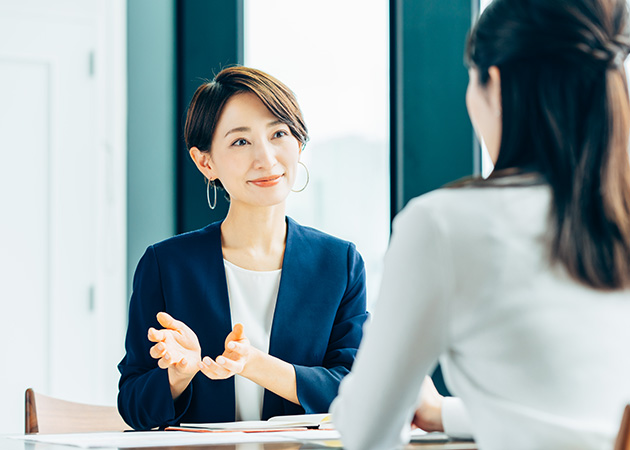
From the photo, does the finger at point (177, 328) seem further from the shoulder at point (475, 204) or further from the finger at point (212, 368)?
the shoulder at point (475, 204)

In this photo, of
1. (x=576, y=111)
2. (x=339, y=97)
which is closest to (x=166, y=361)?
(x=576, y=111)

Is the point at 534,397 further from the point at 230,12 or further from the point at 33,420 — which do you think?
the point at 230,12

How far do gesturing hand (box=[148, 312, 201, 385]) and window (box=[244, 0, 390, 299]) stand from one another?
121cm

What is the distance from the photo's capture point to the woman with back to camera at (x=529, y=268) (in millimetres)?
743

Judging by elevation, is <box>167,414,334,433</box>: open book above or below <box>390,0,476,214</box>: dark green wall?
below

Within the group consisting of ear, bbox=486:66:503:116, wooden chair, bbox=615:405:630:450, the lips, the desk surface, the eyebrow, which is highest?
the eyebrow

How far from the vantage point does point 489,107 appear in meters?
0.87

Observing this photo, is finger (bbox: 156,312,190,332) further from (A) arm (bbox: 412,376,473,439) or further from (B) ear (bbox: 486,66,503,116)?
(B) ear (bbox: 486,66,503,116)

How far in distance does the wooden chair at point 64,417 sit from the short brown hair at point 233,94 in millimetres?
655

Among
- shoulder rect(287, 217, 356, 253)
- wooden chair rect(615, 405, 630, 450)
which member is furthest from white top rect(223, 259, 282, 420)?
wooden chair rect(615, 405, 630, 450)

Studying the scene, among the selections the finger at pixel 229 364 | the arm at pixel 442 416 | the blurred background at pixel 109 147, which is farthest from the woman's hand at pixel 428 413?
the blurred background at pixel 109 147

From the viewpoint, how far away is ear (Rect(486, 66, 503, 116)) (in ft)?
2.73

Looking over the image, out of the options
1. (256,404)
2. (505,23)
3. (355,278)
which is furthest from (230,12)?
(505,23)

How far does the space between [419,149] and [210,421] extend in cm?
107
